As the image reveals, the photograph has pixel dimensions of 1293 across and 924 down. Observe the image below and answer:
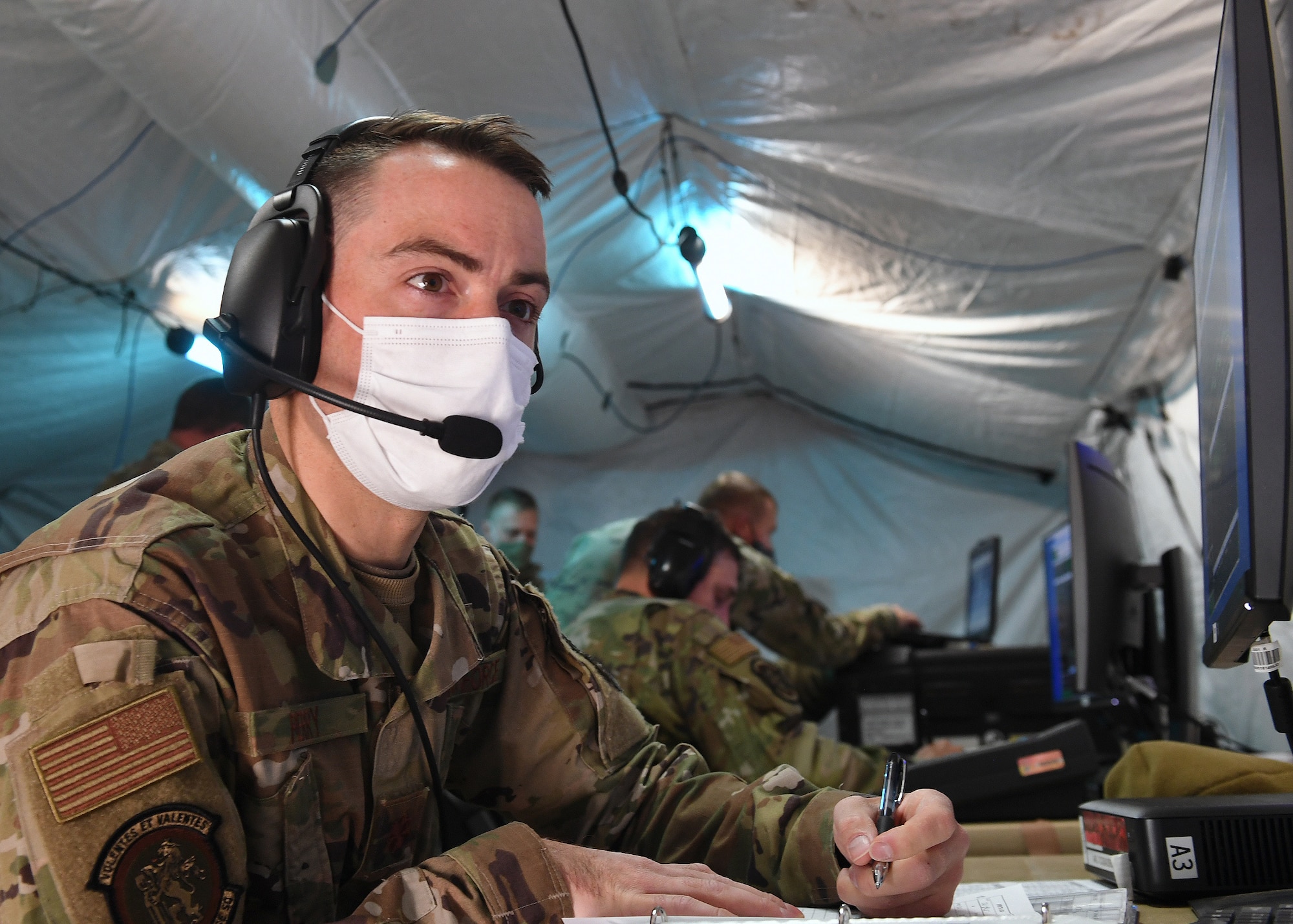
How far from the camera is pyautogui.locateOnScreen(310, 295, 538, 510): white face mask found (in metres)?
0.84

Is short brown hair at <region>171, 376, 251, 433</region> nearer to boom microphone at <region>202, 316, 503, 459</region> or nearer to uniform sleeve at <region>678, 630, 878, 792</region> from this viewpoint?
uniform sleeve at <region>678, 630, 878, 792</region>

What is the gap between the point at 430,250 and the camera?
0.85 metres

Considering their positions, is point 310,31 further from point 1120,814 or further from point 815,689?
point 815,689

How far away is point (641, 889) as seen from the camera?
0.64m

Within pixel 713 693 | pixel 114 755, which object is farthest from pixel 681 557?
pixel 114 755

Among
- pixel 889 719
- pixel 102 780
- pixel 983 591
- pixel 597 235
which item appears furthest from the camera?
pixel 983 591

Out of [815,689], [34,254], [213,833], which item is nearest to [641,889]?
[213,833]

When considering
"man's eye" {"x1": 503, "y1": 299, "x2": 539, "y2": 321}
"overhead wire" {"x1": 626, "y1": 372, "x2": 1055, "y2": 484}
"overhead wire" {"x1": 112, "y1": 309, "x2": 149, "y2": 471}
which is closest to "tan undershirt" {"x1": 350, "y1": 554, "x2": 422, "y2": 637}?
"man's eye" {"x1": 503, "y1": 299, "x2": 539, "y2": 321}

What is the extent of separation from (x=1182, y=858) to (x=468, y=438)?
0.69 meters

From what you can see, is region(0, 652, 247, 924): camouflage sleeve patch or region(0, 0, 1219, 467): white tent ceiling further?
region(0, 0, 1219, 467): white tent ceiling

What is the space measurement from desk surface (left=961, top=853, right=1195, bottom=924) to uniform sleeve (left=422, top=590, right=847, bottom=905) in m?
0.28

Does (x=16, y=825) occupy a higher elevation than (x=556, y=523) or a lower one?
lower

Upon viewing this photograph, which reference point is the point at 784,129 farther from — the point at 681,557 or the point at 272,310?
the point at 272,310

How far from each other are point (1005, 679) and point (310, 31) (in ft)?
7.61
